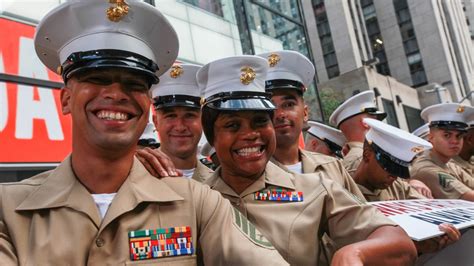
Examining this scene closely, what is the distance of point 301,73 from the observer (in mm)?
3139

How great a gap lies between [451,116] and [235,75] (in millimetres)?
3672

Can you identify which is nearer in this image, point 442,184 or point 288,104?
point 288,104

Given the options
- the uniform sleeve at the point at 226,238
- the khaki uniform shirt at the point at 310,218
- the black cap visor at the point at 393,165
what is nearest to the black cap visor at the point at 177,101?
the khaki uniform shirt at the point at 310,218

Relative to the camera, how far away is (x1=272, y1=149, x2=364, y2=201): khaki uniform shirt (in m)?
2.82

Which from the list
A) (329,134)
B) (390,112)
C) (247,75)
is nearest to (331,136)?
(329,134)

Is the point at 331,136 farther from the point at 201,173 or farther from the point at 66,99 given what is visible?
the point at 66,99

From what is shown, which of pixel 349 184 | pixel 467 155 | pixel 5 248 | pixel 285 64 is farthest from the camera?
pixel 467 155

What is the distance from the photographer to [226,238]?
1.56 meters

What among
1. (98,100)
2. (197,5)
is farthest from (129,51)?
(197,5)

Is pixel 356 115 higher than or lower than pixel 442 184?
higher

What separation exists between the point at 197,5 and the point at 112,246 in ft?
27.1

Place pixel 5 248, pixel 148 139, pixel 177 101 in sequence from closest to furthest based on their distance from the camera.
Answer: pixel 5 248, pixel 177 101, pixel 148 139

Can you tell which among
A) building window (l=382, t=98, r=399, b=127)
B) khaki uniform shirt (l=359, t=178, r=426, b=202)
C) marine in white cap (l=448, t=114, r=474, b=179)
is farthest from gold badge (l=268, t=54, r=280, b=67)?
building window (l=382, t=98, r=399, b=127)

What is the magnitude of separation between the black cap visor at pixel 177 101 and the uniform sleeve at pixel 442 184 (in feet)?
8.13
